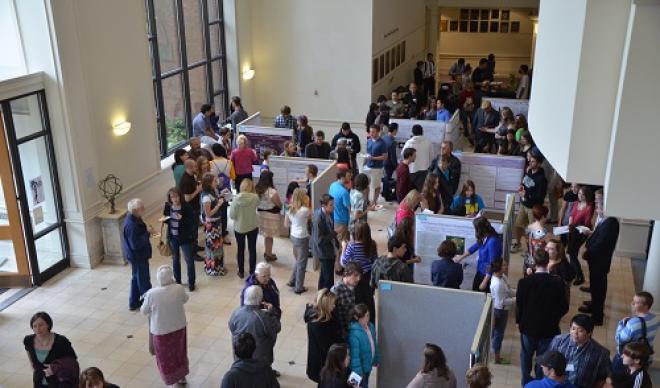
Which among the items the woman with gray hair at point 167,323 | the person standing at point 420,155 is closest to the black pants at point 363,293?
the woman with gray hair at point 167,323

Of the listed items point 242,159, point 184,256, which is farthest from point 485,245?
point 242,159

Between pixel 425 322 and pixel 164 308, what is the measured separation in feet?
7.65

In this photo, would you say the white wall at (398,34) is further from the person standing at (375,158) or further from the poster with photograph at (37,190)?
the poster with photograph at (37,190)

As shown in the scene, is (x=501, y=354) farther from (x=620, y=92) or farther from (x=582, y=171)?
(x=620, y=92)

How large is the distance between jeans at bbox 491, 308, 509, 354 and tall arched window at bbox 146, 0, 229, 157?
7.28 m

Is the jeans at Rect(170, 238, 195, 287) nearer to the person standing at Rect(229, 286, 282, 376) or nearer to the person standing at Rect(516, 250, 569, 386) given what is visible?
the person standing at Rect(229, 286, 282, 376)

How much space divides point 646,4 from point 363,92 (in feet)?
36.1

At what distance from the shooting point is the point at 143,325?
7.79 metres

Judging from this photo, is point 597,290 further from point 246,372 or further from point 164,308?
point 164,308

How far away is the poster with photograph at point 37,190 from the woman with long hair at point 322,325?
15.9ft

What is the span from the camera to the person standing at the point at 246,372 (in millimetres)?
4824

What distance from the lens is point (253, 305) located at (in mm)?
5660

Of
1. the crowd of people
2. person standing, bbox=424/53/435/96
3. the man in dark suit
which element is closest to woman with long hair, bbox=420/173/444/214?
the crowd of people

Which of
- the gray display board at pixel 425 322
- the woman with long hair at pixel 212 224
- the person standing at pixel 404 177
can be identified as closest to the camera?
the gray display board at pixel 425 322
